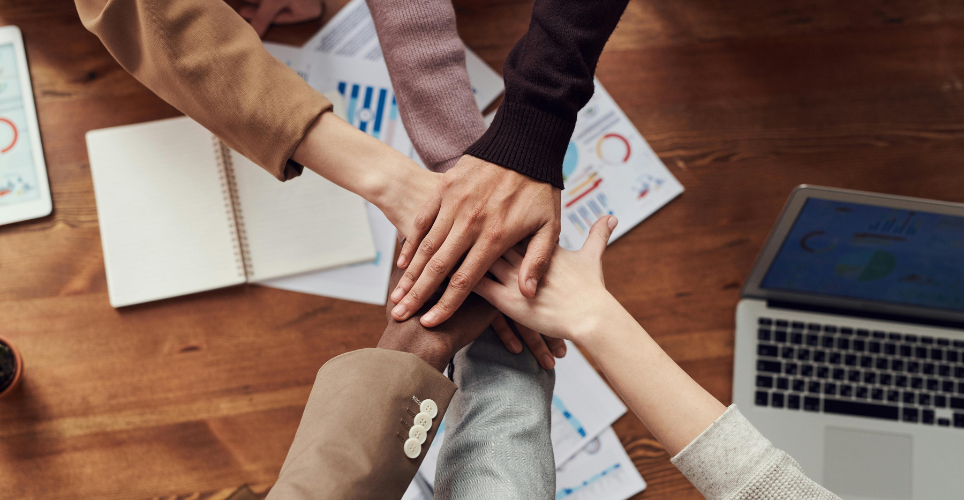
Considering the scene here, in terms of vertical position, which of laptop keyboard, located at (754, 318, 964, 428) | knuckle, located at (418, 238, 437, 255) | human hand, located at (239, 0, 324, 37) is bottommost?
laptop keyboard, located at (754, 318, 964, 428)

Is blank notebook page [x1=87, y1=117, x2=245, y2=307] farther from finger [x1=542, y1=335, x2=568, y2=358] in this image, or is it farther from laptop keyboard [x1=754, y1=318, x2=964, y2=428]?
laptop keyboard [x1=754, y1=318, x2=964, y2=428]

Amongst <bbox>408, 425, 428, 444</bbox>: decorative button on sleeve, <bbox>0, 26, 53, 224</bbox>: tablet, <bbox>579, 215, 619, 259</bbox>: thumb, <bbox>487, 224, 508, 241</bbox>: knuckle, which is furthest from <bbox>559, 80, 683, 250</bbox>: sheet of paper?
<bbox>0, 26, 53, 224</bbox>: tablet

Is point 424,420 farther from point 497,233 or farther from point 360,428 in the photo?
point 497,233

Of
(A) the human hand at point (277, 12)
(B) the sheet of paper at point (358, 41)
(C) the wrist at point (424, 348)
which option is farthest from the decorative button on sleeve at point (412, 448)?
(A) the human hand at point (277, 12)

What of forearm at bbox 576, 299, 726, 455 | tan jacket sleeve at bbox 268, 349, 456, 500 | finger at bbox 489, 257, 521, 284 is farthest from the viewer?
finger at bbox 489, 257, 521, 284

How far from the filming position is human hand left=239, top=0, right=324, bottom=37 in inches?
38.6

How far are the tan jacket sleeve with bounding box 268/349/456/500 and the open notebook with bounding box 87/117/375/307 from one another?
373 millimetres

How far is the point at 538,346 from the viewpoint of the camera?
84cm

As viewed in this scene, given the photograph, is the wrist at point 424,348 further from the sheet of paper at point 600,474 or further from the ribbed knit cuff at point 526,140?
the sheet of paper at point 600,474

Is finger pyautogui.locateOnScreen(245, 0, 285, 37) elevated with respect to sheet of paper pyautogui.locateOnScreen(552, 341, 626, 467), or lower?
elevated

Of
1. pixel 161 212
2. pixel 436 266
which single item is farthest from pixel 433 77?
pixel 161 212

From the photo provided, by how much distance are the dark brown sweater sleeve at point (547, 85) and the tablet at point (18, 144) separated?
72 cm

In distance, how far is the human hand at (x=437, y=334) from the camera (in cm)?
71

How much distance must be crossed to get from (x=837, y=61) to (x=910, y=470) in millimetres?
674
